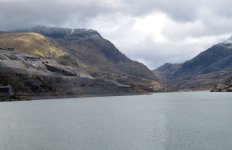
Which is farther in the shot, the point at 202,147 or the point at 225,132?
the point at 225,132

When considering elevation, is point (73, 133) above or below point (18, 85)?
below

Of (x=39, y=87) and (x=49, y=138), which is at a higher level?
(x=39, y=87)

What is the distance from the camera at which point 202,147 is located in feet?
109

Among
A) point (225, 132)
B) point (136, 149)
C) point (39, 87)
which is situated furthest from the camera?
point (39, 87)

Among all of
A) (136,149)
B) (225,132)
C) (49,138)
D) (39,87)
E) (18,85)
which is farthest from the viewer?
(39,87)

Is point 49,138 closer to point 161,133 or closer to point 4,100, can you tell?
point 161,133

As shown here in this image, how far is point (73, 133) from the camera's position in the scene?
44.3m

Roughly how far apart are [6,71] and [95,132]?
146 meters

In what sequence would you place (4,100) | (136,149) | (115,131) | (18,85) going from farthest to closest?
(18,85), (4,100), (115,131), (136,149)

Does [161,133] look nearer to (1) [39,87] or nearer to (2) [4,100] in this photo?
(2) [4,100]

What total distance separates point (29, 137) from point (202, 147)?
31.9 meters

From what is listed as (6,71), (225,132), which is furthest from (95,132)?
(6,71)

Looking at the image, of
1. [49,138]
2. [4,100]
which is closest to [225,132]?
[49,138]

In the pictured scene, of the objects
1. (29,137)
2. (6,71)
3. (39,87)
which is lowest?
(29,137)
